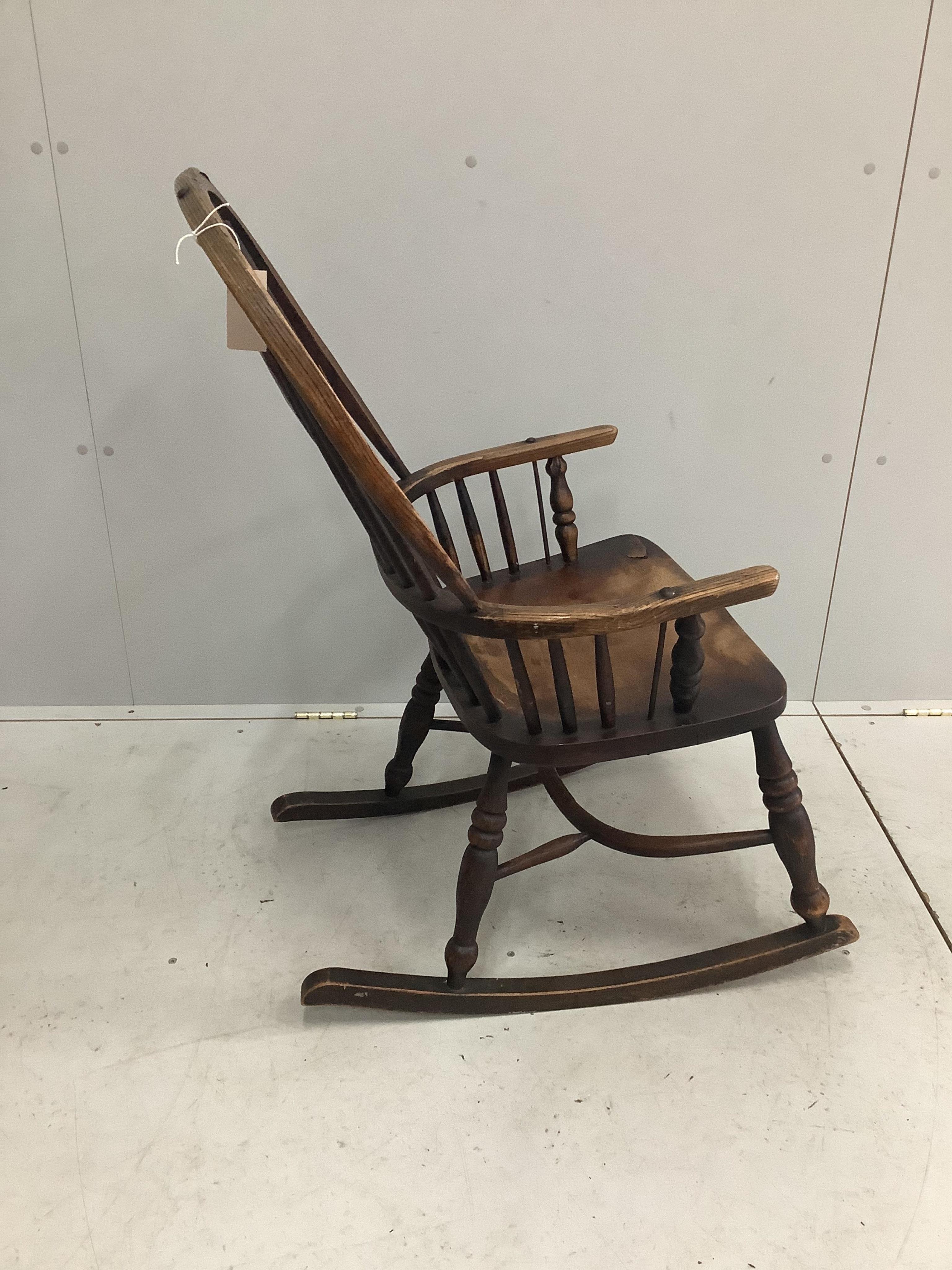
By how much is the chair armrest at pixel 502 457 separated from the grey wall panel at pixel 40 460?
75cm

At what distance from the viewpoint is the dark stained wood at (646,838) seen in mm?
1418

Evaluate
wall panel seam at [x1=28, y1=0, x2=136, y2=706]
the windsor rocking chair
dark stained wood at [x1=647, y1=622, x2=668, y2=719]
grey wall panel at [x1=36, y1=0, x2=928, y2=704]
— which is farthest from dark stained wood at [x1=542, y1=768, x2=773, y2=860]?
wall panel seam at [x1=28, y1=0, x2=136, y2=706]

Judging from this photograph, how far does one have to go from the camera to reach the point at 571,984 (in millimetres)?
1376

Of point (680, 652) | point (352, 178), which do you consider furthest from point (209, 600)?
point (680, 652)

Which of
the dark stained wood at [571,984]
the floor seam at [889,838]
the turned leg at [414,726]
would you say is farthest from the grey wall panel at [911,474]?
the turned leg at [414,726]

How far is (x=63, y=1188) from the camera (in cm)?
116

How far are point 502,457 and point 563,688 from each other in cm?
49

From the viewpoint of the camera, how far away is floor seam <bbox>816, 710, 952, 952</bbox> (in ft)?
4.92

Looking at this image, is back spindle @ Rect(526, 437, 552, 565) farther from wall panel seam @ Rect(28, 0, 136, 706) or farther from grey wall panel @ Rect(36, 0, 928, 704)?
wall panel seam @ Rect(28, 0, 136, 706)

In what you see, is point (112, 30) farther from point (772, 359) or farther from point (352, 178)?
point (772, 359)

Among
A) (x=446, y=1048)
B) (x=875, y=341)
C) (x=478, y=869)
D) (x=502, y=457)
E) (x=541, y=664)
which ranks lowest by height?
(x=446, y=1048)

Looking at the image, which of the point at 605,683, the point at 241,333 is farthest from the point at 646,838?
the point at 241,333

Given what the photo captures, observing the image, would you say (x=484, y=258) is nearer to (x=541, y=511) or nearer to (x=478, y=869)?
(x=541, y=511)

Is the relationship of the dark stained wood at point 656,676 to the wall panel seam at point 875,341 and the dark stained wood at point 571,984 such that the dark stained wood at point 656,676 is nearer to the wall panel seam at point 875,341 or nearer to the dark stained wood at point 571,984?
the dark stained wood at point 571,984
